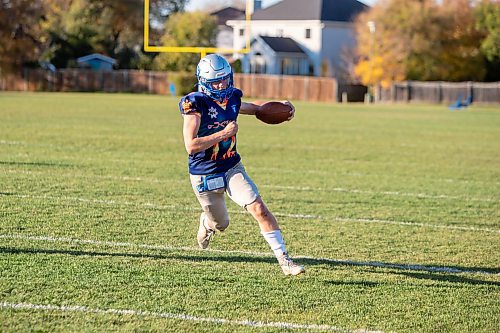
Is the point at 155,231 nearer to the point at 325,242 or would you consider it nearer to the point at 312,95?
the point at 325,242

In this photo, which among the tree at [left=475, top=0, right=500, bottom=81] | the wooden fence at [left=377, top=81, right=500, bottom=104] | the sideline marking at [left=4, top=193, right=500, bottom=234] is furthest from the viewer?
the tree at [left=475, top=0, right=500, bottom=81]

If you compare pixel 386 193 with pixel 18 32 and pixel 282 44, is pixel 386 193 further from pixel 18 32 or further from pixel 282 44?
pixel 282 44

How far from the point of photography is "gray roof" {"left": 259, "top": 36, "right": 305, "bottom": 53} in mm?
57831

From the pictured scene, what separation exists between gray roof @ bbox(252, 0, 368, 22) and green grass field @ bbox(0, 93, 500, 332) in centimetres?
4550

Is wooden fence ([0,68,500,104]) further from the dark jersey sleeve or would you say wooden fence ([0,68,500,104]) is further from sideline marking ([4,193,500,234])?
the dark jersey sleeve

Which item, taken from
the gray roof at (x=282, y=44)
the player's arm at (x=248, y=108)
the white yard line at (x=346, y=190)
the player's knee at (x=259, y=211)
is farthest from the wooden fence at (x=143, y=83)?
the player's knee at (x=259, y=211)

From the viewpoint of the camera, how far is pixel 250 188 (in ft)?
18.7

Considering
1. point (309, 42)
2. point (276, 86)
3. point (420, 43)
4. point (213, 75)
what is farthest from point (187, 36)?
point (213, 75)

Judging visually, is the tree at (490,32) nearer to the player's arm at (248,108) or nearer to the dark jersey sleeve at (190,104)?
the player's arm at (248,108)

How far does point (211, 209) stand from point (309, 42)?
2132 inches

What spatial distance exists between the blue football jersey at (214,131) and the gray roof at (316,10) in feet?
174

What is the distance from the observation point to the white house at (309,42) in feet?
191

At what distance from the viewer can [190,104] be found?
558 cm

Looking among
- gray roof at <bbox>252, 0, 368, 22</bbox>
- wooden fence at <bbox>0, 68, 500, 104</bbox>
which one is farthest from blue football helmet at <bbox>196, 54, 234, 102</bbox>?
gray roof at <bbox>252, 0, 368, 22</bbox>
